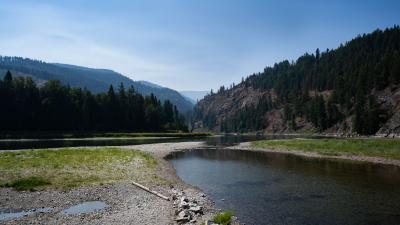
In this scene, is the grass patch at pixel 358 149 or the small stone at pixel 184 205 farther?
the grass patch at pixel 358 149

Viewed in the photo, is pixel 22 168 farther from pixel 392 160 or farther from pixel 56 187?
pixel 392 160

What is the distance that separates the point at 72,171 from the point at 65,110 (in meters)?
126

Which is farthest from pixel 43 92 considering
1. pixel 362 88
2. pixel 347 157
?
pixel 362 88

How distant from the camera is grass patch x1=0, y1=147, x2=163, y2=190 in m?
35.0

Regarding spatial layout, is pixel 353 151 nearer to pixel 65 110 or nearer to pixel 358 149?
pixel 358 149

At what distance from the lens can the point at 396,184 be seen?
3788 cm

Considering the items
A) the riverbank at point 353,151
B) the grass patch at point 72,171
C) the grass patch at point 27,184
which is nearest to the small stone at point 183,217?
the grass patch at point 72,171

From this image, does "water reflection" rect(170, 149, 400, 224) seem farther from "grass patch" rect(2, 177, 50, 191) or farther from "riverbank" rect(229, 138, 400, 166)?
"grass patch" rect(2, 177, 50, 191)

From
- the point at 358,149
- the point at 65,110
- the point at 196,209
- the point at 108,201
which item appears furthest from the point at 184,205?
the point at 65,110

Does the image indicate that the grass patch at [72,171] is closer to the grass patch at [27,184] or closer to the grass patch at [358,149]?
Result: the grass patch at [27,184]

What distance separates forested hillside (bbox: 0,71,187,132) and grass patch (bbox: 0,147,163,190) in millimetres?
102576

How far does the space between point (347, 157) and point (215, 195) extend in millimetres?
39679

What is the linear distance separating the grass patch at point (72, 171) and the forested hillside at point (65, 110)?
103 meters

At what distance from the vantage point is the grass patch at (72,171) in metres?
35.0
